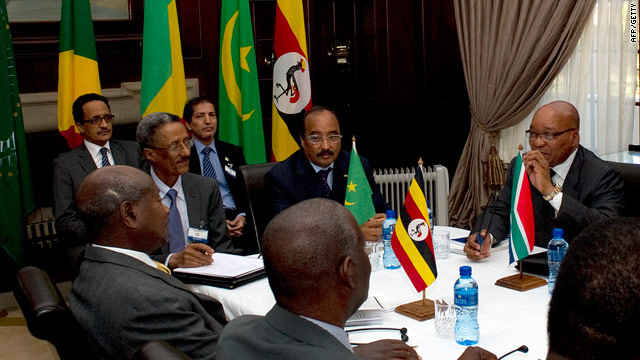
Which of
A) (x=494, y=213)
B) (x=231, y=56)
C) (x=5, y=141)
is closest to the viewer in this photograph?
(x=494, y=213)

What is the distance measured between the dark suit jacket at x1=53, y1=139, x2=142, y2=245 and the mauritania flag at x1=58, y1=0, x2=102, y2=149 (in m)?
0.51

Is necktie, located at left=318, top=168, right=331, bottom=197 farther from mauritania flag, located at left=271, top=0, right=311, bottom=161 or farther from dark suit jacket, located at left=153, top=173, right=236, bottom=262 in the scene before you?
mauritania flag, located at left=271, top=0, right=311, bottom=161

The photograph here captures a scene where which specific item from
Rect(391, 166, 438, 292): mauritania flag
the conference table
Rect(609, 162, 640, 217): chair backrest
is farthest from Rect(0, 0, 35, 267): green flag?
Rect(609, 162, 640, 217): chair backrest

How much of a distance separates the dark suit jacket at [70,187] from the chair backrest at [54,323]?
6.06ft

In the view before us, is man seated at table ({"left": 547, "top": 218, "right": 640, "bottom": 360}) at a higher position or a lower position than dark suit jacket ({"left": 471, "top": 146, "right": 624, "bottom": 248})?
higher

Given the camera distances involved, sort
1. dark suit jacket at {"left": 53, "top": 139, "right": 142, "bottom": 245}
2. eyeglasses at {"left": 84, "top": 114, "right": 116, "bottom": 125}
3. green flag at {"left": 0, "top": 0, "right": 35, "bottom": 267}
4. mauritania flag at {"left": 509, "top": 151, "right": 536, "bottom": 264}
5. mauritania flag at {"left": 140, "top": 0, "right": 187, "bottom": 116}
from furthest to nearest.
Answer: mauritania flag at {"left": 140, "top": 0, "right": 187, "bottom": 116} → green flag at {"left": 0, "top": 0, "right": 35, "bottom": 267} → eyeglasses at {"left": 84, "top": 114, "right": 116, "bottom": 125} → dark suit jacket at {"left": 53, "top": 139, "right": 142, "bottom": 245} → mauritania flag at {"left": 509, "top": 151, "right": 536, "bottom": 264}

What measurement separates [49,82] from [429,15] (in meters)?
3.08

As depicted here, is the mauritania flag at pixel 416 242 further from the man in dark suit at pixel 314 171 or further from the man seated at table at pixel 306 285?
the man in dark suit at pixel 314 171

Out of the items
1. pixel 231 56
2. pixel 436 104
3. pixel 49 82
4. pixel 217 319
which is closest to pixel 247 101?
pixel 231 56

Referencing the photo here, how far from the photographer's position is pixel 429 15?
5.67 m

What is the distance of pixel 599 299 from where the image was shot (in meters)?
0.80

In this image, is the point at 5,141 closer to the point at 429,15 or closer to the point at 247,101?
the point at 247,101

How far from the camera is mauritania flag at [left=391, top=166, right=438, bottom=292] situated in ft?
7.09

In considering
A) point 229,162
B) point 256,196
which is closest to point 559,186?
point 256,196
